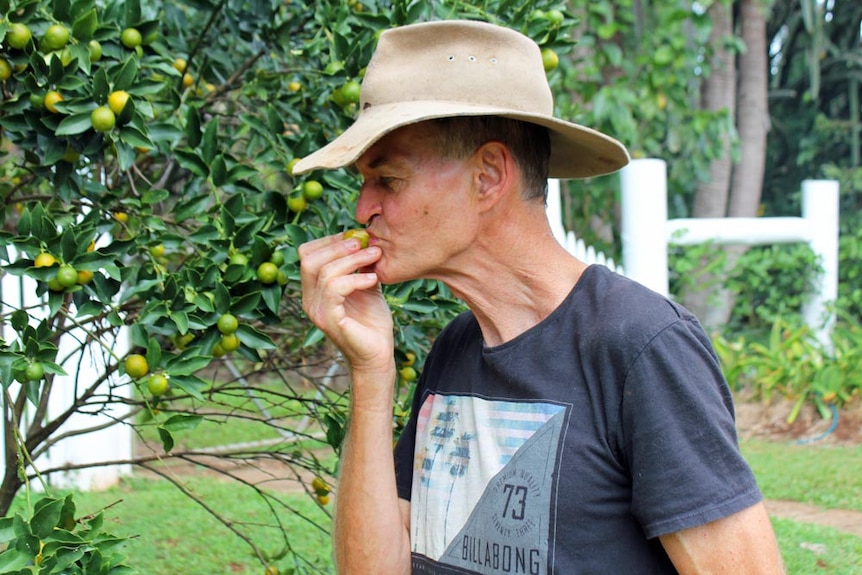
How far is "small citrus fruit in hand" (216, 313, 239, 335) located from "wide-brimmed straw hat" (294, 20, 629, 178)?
405 millimetres

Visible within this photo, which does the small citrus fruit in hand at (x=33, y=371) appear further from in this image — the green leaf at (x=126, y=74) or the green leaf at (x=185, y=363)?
the green leaf at (x=126, y=74)

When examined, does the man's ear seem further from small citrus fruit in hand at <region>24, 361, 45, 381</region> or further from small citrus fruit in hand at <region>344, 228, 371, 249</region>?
small citrus fruit in hand at <region>24, 361, 45, 381</region>

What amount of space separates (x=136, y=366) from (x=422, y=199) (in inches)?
28.8

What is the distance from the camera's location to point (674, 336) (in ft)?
5.64

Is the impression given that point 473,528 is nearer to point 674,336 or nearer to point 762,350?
point 674,336

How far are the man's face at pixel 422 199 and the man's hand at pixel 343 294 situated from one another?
3.0 inches

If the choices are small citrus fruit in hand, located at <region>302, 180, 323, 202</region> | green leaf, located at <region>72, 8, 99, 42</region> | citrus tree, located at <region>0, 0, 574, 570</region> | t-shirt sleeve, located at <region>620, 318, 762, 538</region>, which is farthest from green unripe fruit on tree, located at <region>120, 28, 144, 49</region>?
t-shirt sleeve, located at <region>620, 318, 762, 538</region>

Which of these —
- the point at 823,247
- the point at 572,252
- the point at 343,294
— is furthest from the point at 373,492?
the point at 823,247

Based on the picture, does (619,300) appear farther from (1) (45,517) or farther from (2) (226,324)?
(1) (45,517)

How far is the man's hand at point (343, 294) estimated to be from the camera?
2.02 m

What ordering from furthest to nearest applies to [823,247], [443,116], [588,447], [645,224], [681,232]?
[823,247] < [681,232] < [645,224] < [443,116] < [588,447]

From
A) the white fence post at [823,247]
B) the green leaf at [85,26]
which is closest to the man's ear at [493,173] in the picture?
the green leaf at [85,26]

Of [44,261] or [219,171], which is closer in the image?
[44,261]

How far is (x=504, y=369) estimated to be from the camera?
77.0 inches
